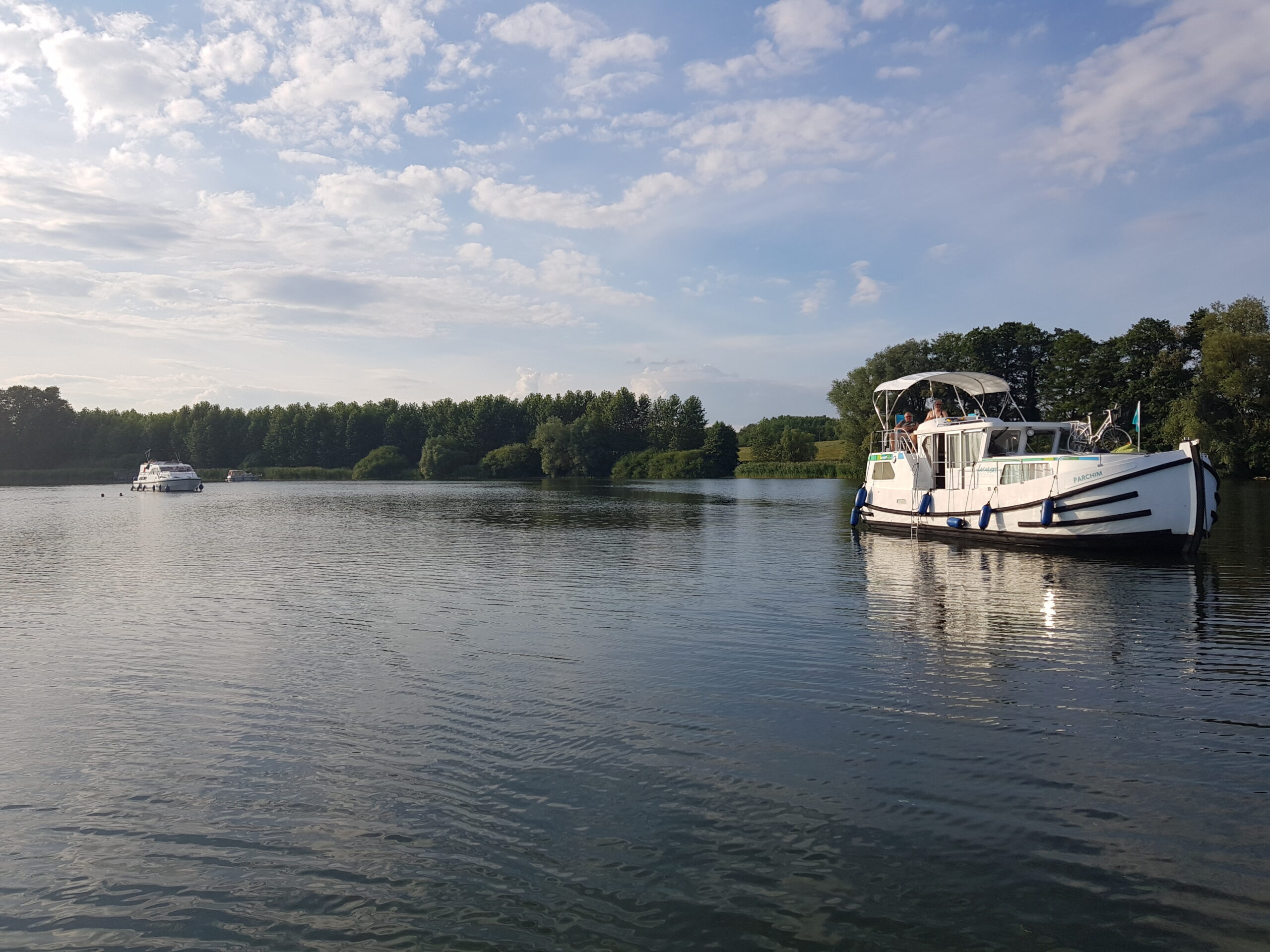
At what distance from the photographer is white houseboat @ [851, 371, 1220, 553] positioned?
27344 mm

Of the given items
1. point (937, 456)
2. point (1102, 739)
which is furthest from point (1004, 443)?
point (1102, 739)

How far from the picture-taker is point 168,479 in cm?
9825

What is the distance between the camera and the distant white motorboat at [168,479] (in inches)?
3875

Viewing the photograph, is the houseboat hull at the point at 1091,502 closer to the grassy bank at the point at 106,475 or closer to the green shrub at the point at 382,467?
the green shrub at the point at 382,467

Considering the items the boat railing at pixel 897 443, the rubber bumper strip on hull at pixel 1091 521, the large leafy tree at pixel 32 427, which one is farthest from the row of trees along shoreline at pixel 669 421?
the rubber bumper strip on hull at pixel 1091 521

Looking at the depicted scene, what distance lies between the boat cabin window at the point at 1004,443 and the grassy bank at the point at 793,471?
266ft

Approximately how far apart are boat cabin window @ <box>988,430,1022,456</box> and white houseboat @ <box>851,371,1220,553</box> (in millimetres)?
38

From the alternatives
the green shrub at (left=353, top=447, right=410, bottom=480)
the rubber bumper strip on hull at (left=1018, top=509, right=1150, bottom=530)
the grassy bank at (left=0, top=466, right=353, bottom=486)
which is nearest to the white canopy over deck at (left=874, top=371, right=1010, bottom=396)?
the rubber bumper strip on hull at (left=1018, top=509, right=1150, bottom=530)

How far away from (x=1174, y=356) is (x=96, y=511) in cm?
9946

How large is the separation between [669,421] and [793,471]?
36.4 meters

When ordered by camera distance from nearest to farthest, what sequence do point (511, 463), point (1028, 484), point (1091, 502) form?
1. point (1091, 502)
2. point (1028, 484)
3. point (511, 463)

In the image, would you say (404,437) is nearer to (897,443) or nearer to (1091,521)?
(897,443)

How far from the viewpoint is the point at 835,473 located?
123 metres

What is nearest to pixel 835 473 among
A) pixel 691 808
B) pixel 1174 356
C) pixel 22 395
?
pixel 1174 356
